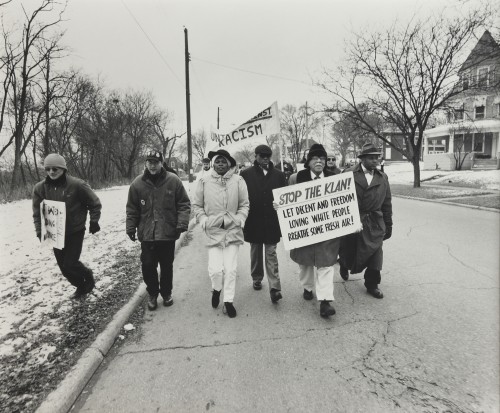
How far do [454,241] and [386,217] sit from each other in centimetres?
416

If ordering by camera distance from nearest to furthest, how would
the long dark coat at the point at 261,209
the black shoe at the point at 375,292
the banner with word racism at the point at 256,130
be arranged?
the black shoe at the point at 375,292 → the long dark coat at the point at 261,209 → the banner with word racism at the point at 256,130

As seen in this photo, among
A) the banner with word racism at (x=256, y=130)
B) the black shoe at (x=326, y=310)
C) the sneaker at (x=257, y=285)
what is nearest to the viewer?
the black shoe at (x=326, y=310)

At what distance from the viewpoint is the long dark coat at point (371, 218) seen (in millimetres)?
4520

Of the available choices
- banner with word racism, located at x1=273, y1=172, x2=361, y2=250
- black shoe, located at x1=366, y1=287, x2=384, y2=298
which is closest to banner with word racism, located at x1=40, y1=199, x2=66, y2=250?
banner with word racism, located at x1=273, y1=172, x2=361, y2=250

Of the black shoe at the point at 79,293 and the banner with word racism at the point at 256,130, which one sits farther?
the banner with word racism at the point at 256,130

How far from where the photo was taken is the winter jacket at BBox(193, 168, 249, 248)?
428 centimetres

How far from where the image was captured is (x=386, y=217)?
466 cm

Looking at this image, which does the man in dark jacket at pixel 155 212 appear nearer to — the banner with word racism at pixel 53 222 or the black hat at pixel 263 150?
the banner with word racism at pixel 53 222

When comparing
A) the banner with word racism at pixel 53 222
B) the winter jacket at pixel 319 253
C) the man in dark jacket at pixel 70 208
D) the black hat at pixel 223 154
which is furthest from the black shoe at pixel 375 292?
the banner with word racism at pixel 53 222

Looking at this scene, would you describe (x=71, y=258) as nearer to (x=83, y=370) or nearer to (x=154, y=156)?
(x=154, y=156)

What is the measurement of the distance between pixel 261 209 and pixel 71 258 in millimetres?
2508

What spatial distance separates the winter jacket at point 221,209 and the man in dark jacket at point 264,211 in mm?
462

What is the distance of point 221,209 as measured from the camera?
14.1ft

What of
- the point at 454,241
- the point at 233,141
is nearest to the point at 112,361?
the point at 233,141
